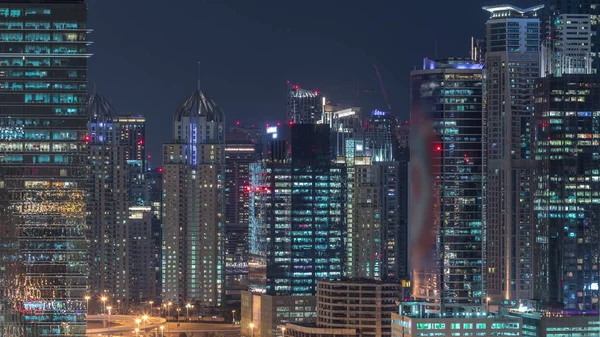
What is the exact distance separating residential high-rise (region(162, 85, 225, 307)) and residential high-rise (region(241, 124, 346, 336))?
1309cm

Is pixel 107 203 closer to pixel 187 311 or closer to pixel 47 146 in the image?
pixel 187 311

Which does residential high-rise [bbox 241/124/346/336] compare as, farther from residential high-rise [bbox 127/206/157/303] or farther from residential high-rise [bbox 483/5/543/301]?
residential high-rise [bbox 127/206/157/303]

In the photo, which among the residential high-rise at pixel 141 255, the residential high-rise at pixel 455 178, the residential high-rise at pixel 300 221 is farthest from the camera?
the residential high-rise at pixel 141 255

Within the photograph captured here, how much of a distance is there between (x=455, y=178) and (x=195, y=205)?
30.3 meters

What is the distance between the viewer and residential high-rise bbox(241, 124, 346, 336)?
3127 inches

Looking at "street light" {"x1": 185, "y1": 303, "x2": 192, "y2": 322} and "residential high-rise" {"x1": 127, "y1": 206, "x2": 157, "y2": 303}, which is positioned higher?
"residential high-rise" {"x1": 127, "y1": 206, "x2": 157, "y2": 303}

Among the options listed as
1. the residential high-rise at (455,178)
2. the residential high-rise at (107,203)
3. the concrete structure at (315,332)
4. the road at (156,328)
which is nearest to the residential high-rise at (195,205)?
the residential high-rise at (107,203)

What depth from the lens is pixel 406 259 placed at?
283 feet

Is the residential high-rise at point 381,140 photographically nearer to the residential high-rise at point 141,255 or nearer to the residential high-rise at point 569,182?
the residential high-rise at point 569,182

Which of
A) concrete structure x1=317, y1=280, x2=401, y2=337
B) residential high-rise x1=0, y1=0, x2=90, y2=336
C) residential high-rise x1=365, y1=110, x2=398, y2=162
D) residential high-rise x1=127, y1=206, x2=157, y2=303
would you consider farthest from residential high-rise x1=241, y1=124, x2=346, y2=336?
residential high-rise x1=0, y1=0, x2=90, y2=336

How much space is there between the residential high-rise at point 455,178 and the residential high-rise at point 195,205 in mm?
27180

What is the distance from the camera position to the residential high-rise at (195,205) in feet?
309

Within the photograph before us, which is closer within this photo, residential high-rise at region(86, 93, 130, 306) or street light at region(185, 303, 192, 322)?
street light at region(185, 303, 192, 322)

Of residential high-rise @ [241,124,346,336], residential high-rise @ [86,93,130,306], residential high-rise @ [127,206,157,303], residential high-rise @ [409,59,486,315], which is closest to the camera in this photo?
residential high-rise @ [409,59,486,315]
